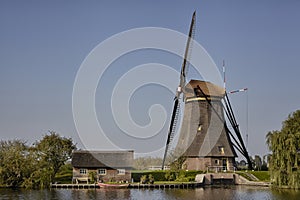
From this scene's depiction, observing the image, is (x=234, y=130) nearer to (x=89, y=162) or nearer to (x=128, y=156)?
(x=128, y=156)

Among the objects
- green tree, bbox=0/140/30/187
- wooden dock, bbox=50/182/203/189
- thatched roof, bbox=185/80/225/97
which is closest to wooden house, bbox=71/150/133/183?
wooden dock, bbox=50/182/203/189

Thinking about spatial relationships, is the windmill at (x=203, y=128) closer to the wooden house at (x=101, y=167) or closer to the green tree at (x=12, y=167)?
the wooden house at (x=101, y=167)

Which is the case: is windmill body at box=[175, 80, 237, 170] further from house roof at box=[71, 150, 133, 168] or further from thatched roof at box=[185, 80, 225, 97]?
house roof at box=[71, 150, 133, 168]

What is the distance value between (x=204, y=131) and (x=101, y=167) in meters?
12.0

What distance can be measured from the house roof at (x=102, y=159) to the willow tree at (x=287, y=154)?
13.1 m

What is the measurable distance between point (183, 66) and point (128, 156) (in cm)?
1196

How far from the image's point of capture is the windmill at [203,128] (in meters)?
45.7

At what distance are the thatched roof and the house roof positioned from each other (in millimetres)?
9843

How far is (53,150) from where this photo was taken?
40844 mm

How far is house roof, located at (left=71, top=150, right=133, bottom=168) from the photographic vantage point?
132 feet

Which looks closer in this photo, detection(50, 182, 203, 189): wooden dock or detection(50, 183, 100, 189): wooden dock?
detection(50, 182, 203, 189): wooden dock

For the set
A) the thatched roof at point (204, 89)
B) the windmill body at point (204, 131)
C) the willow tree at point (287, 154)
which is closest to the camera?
the willow tree at point (287, 154)

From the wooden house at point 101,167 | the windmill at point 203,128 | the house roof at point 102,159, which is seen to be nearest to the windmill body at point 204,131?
the windmill at point 203,128

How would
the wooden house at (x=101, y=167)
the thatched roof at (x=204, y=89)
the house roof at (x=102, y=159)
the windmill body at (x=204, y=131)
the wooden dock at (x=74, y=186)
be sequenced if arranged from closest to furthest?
the wooden dock at (x=74, y=186)
the wooden house at (x=101, y=167)
the house roof at (x=102, y=159)
the windmill body at (x=204, y=131)
the thatched roof at (x=204, y=89)
